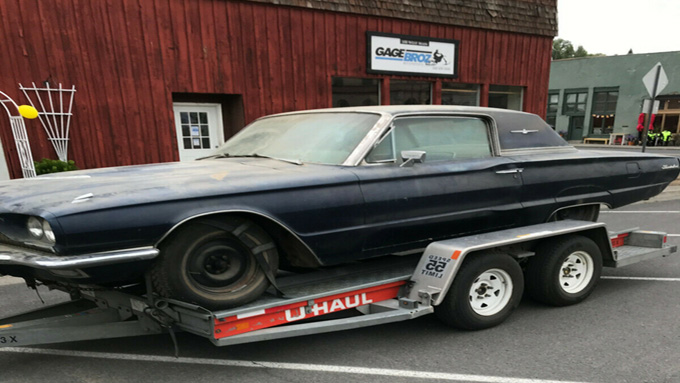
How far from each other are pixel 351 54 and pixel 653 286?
7.18 meters

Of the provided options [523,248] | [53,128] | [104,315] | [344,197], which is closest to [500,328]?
[523,248]

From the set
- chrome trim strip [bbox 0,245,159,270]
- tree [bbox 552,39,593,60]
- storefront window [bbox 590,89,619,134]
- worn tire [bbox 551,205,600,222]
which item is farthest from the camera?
tree [bbox 552,39,593,60]

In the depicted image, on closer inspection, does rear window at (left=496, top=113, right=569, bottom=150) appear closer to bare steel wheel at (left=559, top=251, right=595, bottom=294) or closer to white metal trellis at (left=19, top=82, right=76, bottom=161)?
bare steel wheel at (left=559, top=251, right=595, bottom=294)

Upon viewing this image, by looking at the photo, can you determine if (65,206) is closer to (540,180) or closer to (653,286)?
(540,180)

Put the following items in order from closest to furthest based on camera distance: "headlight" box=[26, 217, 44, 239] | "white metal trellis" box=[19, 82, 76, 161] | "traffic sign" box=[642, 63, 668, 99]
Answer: "headlight" box=[26, 217, 44, 239]
"white metal trellis" box=[19, 82, 76, 161]
"traffic sign" box=[642, 63, 668, 99]

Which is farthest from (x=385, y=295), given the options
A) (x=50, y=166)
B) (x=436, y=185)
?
(x=50, y=166)

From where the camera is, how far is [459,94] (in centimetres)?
1159

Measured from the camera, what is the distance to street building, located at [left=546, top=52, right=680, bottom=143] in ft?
95.4

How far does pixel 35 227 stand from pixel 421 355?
251cm

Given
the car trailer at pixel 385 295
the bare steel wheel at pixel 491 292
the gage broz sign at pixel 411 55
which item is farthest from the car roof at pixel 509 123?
the gage broz sign at pixel 411 55

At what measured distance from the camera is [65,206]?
91.1 inches

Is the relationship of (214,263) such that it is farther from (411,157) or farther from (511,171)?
(511,171)

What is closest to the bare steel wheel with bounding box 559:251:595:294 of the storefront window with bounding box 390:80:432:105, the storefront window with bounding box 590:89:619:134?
the storefront window with bounding box 390:80:432:105

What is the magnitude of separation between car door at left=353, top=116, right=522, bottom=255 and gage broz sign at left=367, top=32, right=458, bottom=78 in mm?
6350
